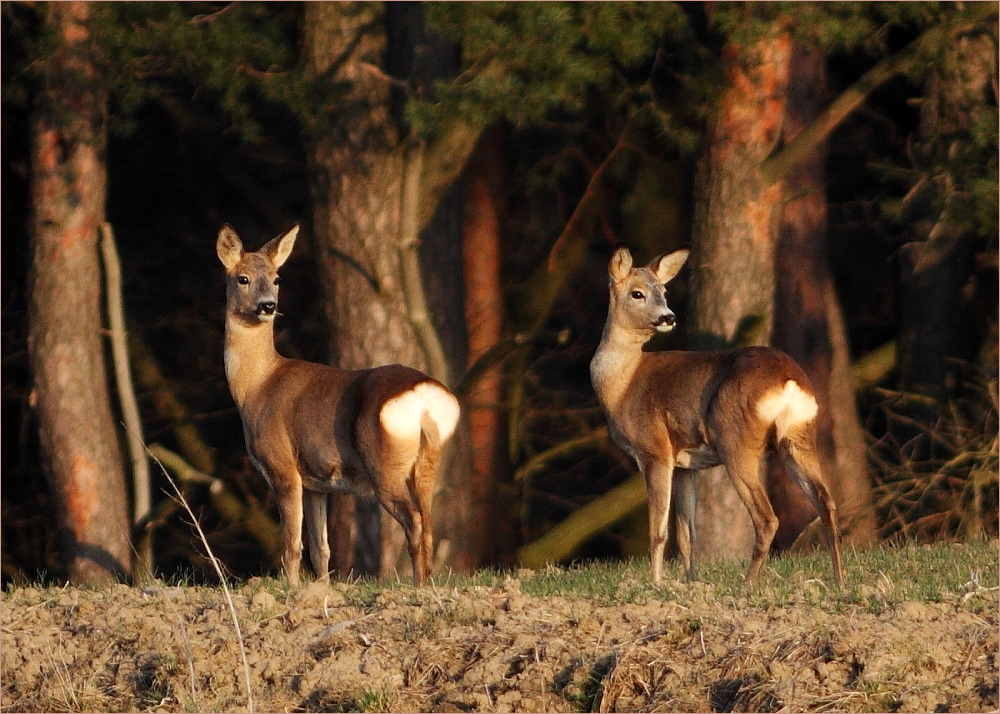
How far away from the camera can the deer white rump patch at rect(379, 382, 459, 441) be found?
8.69 m

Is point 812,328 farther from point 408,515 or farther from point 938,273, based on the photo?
point 408,515

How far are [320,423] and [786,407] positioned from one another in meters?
2.54

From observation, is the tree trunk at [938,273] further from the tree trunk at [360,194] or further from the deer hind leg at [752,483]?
the deer hind leg at [752,483]

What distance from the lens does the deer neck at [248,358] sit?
966 cm

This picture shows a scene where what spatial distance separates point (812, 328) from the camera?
13.8m

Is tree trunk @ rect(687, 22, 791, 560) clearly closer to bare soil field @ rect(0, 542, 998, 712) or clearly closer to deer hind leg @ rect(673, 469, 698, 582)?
deer hind leg @ rect(673, 469, 698, 582)

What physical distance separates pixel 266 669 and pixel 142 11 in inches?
267

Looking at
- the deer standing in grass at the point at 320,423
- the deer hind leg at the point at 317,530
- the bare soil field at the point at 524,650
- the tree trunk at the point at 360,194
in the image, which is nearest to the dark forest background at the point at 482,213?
the tree trunk at the point at 360,194

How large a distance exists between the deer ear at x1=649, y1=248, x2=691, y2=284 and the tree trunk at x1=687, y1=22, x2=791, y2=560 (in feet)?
6.92

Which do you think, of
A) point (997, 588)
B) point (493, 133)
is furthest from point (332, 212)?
point (997, 588)

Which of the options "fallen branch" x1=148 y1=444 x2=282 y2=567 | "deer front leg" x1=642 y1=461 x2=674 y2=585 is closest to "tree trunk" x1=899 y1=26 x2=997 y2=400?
"deer front leg" x1=642 y1=461 x2=674 y2=585

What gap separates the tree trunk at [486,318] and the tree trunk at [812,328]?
2562mm

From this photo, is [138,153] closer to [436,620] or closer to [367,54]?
[367,54]

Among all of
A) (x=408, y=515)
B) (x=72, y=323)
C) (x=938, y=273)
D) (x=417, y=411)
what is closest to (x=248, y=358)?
(x=417, y=411)
